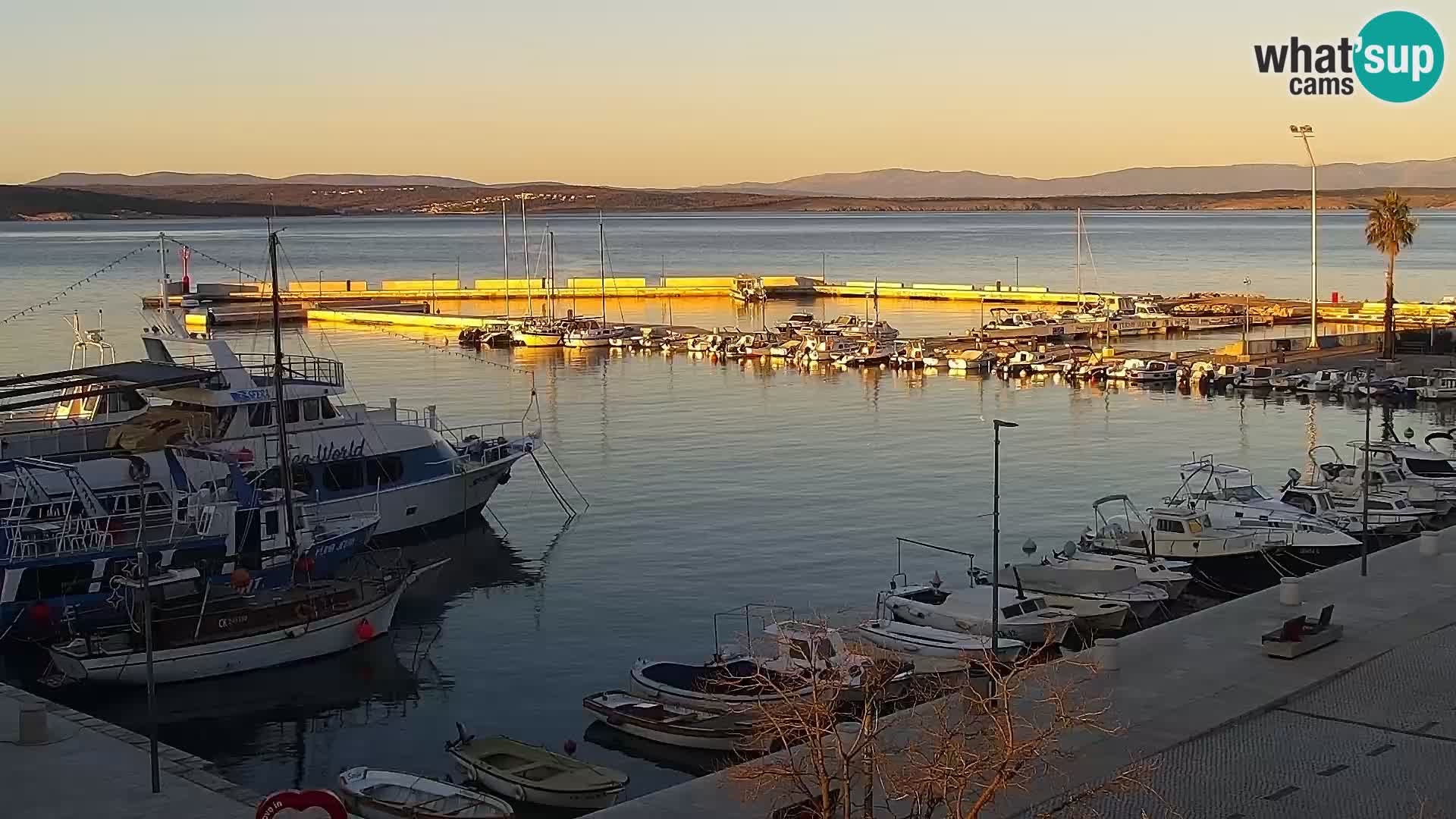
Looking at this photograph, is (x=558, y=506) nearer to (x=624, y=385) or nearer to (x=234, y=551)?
(x=234, y=551)

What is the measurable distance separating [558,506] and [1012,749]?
35.1 meters

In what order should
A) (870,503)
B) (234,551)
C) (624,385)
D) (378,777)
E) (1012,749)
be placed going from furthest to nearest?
1. (624,385)
2. (870,503)
3. (234,551)
4. (378,777)
5. (1012,749)

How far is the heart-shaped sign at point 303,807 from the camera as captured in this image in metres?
15.1

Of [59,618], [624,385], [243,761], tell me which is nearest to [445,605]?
[59,618]

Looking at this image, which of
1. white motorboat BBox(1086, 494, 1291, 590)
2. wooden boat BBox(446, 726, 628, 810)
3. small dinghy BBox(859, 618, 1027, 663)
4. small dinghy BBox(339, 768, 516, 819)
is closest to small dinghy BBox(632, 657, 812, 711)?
wooden boat BBox(446, 726, 628, 810)

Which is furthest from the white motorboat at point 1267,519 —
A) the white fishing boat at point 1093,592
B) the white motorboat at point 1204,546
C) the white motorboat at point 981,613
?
the white motorboat at point 981,613

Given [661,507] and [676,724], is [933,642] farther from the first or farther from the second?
[661,507]

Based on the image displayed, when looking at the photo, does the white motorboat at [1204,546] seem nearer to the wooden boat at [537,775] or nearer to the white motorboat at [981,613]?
the white motorboat at [981,613]

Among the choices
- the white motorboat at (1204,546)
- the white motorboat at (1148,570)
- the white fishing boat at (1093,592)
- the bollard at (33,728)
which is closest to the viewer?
the bollard at (33,728)

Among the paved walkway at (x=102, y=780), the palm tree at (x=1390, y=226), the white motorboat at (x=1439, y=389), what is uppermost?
the palm tree at (x=1390, y=226)

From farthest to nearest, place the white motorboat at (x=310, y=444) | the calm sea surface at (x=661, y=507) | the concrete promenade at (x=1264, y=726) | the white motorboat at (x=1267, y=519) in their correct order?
1. the white motorboat at (x=1267, y=519)
2. the white motorboat at (x=310, y=444)
3. the calm sea surface at (x=661, y=507)
4. the concrete promenade at (x=1264, y=726)

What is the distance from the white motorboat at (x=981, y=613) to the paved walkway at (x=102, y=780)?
14.9 metres

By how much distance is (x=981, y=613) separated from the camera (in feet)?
104

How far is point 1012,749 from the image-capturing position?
14.3 meters
